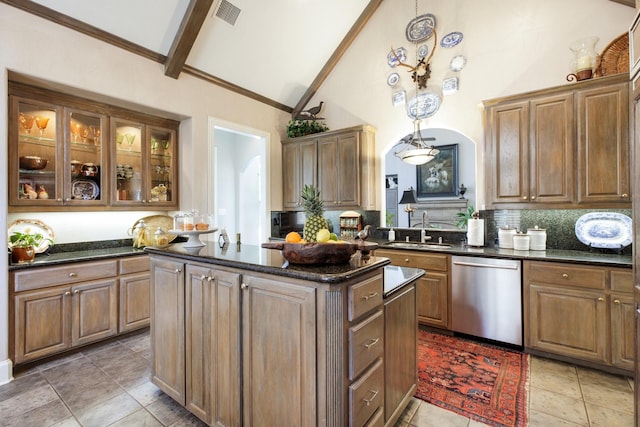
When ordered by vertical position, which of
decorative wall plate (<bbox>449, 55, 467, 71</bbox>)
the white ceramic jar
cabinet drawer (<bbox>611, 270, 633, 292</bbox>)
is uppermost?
decorative wall plate (<bbox>449, 55, 467, 71</bbox>)

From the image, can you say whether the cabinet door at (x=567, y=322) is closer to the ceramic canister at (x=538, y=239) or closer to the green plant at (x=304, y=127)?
the ceramic canister at (x=538, y=239)

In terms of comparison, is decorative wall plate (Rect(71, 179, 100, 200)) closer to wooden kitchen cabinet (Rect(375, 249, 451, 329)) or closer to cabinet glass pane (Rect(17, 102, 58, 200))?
cabinet glass pane (Rect(17, 102, 58, 200))

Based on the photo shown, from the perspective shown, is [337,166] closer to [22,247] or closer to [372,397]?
[372,397]

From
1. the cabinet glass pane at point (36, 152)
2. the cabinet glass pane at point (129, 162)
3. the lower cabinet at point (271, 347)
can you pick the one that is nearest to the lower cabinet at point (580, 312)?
the lower cabinet at point (271, 347)

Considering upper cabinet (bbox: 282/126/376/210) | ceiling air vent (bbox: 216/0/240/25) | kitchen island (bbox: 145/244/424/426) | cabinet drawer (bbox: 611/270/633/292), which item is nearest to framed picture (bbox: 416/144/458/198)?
upper cabinet (bbox: 282/126/376/210)

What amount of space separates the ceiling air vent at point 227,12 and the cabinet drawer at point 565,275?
4.10m

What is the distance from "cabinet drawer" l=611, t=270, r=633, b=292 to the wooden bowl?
2.39m

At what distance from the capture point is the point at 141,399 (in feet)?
7.27

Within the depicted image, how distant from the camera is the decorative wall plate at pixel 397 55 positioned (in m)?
4.11

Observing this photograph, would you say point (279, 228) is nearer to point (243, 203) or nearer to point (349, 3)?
point (243, 203)

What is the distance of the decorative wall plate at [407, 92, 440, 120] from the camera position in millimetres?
Answer: 3889

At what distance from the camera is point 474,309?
10.1 ft

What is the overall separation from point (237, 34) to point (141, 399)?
12.8 feet

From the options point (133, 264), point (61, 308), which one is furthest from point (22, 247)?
point (133, 264)
